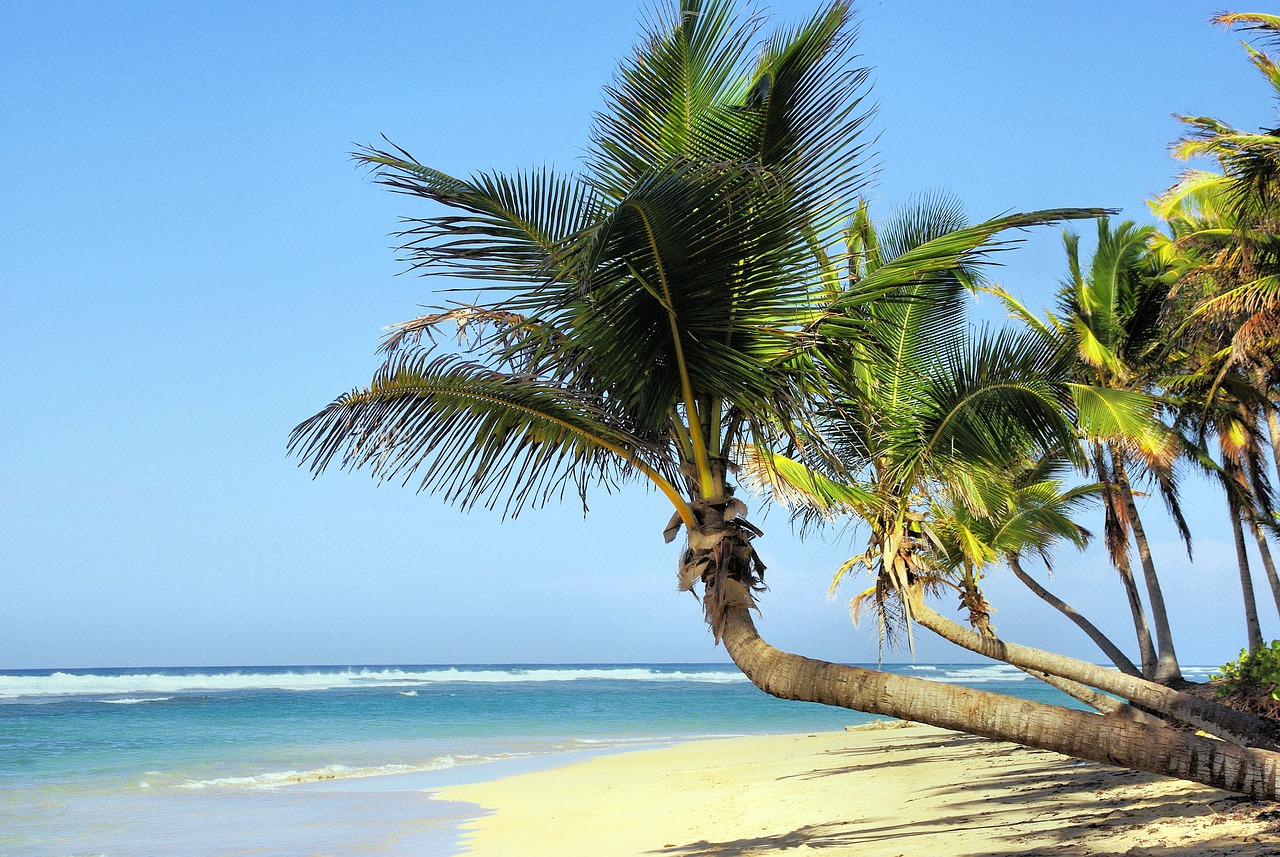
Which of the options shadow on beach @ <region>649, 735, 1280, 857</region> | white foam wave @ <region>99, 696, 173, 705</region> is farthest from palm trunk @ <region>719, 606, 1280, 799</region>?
white foam wave @ <region>99, 696, 173, 705</region>

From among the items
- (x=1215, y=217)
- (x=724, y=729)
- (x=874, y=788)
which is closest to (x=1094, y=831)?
(x=874, y=788)

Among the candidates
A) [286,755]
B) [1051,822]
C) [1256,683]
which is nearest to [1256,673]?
[1256,683]

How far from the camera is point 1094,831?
648 cm

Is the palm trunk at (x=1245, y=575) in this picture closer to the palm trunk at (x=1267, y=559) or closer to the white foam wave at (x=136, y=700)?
the palm trunk at (x=1267, y=559)

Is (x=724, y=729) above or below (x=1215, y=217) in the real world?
below

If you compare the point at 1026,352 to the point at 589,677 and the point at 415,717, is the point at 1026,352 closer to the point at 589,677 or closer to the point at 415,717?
the point at 415,717

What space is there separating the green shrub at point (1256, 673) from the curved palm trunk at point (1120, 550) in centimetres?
454

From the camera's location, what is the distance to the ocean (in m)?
10.1

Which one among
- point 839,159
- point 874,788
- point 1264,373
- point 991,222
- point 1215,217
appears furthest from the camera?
point 1215,217

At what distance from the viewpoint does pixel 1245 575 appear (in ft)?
54.0

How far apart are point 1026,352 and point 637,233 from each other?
3764 millimetres

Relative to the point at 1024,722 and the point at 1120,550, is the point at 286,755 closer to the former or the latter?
the point at 1120,550

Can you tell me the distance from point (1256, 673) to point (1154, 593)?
5.54 metres

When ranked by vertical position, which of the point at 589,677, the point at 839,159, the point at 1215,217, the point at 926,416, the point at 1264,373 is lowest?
the point at 589,677
